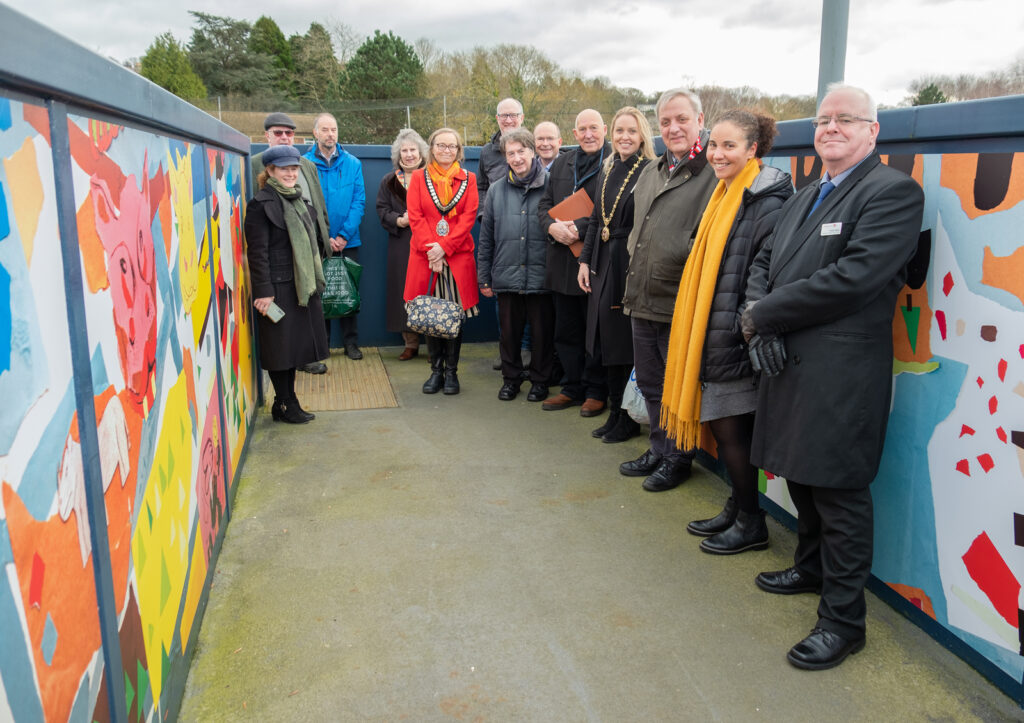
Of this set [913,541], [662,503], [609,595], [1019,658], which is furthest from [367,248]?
[1019,658]

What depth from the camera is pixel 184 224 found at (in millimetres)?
2951

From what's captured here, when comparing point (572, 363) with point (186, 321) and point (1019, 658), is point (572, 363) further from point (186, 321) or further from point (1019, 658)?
point (1019, 658)

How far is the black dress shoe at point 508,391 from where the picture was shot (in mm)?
5875

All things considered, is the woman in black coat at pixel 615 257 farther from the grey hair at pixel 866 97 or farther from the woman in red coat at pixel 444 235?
the grey hair at pixel 866 97

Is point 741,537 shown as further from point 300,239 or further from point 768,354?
point 300,239

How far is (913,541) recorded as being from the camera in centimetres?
285

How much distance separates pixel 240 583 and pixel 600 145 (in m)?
3.31

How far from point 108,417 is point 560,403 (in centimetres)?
402

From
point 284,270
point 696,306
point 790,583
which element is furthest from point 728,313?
point 284,270

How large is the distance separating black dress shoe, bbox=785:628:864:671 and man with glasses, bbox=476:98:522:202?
14.4ft

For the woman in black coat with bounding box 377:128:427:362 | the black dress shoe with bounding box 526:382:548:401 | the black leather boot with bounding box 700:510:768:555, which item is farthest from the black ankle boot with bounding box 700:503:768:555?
the woman in black coat with bounding box 377:128:427:362

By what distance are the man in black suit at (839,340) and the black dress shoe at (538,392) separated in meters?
3.08

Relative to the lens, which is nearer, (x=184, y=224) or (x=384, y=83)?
(x=184, y=224)

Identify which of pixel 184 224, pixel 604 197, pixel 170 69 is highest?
pixel 170 69
